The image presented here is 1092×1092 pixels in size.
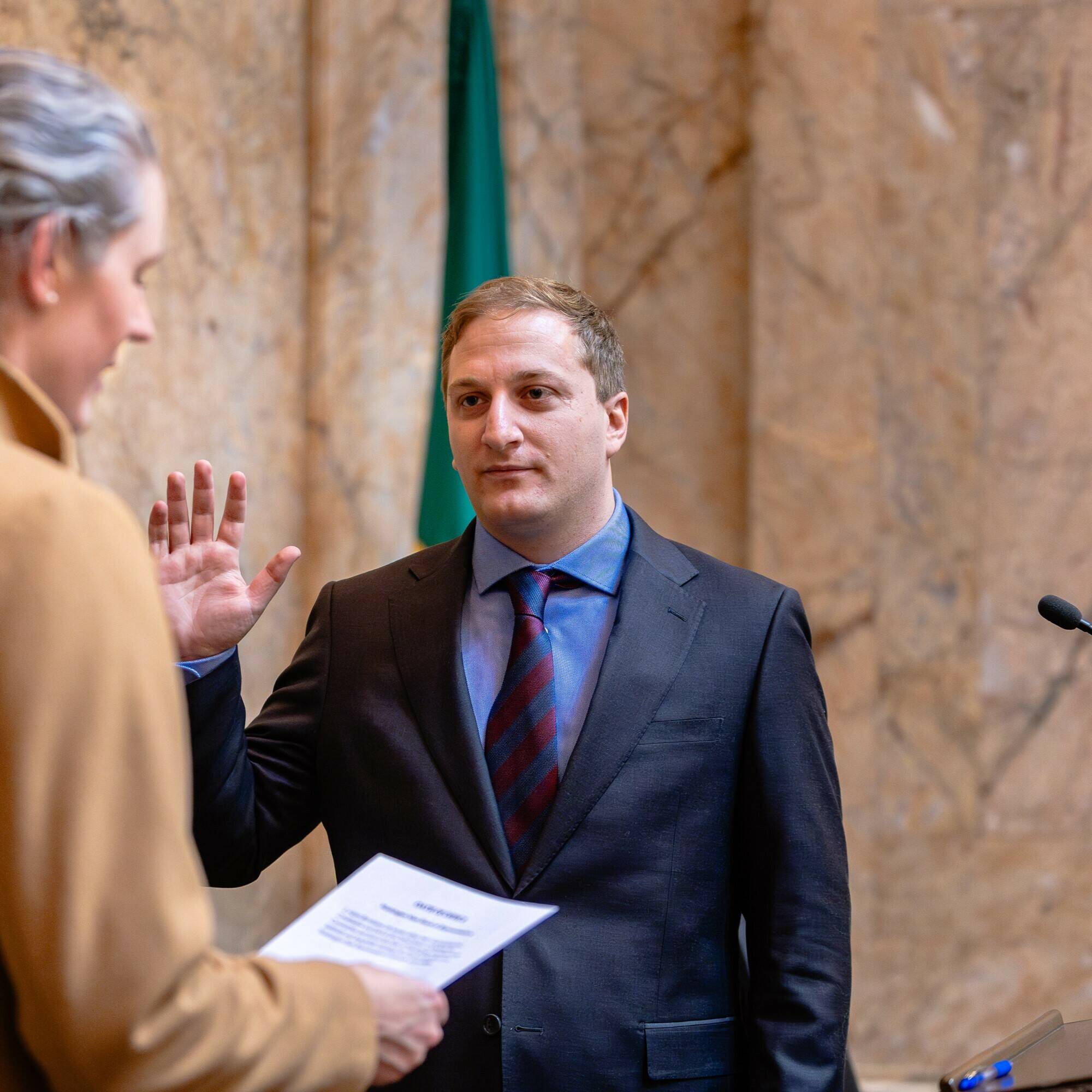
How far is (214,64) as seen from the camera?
12.5 ft

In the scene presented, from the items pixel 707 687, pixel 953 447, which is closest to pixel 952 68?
pixel 953 447

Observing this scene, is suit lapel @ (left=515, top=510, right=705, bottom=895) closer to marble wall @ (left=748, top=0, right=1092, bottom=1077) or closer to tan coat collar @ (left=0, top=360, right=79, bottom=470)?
tan coat collar @ (left=0, top=360, right=79, bottom=470)

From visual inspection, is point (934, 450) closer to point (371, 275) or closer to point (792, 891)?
point (371, 275)

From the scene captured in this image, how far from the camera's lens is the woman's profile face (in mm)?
1267

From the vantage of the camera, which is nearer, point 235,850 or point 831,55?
point 235,850

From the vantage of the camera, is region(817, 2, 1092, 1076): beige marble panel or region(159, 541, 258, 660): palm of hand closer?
region(159, 541, 258, 660): palm of hand

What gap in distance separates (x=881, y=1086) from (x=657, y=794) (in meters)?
2.86

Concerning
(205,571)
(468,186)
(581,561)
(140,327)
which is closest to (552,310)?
(581,561)

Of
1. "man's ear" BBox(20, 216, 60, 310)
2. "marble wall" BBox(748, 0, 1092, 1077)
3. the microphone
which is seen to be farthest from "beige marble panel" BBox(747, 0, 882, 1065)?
"man's ear" BBox(20, 216, 60, 310)

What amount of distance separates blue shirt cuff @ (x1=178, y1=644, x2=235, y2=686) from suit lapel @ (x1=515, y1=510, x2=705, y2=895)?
0.61 m

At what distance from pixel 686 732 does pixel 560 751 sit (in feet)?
0.72

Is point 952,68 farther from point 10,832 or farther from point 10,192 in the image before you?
point 10,832

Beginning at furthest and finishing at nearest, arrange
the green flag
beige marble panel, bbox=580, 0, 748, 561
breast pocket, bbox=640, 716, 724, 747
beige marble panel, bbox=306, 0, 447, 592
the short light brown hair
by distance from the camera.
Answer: beige marble panel, bbox=580, 0, 748, 561, beige marble panel, bbox=306, 0, 447, 592, the green flag, the short light brown hair, breast pocket, bbox=640, 716, 724, 747

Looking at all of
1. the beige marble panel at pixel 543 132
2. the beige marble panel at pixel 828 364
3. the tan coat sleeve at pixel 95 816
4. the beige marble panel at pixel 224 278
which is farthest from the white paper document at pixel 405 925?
the beige marble panel at pixel 543 132
